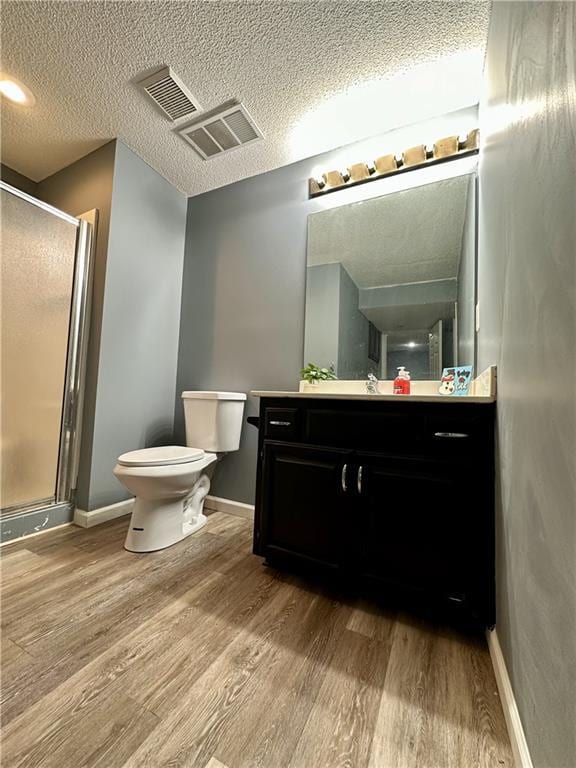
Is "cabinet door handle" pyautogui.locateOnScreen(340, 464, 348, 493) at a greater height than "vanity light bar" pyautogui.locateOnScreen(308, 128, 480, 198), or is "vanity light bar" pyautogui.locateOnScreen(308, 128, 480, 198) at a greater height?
"vanity light bar" pyautogui.locateOnScreen(308, 128, 480, 198)

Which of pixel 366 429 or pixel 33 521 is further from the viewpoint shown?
pixel 33 521

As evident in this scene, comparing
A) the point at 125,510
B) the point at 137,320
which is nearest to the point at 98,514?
the point at 125,510

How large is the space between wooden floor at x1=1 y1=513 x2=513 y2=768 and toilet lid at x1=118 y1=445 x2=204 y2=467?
472 mm

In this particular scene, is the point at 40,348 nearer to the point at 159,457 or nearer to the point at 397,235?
the point at 159,457

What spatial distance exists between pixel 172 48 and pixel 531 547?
2344 millimetres

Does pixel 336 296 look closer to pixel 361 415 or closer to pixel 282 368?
pixel 282 368

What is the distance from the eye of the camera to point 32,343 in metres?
1.75

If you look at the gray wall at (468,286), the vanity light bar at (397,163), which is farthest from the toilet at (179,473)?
the vanity light bar at (397,163)

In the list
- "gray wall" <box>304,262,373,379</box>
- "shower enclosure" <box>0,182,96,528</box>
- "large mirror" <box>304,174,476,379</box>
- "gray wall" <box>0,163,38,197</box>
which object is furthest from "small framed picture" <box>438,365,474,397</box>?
"gray wall" <box>0,163,38,197</box>

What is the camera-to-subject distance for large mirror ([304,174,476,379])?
63.3 inches

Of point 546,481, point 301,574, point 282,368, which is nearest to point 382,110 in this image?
point 282,368

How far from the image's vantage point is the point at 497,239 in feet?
3.35

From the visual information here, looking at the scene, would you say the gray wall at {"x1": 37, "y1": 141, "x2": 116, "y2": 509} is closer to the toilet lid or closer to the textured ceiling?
the toilet lid

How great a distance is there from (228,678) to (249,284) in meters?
2.02
